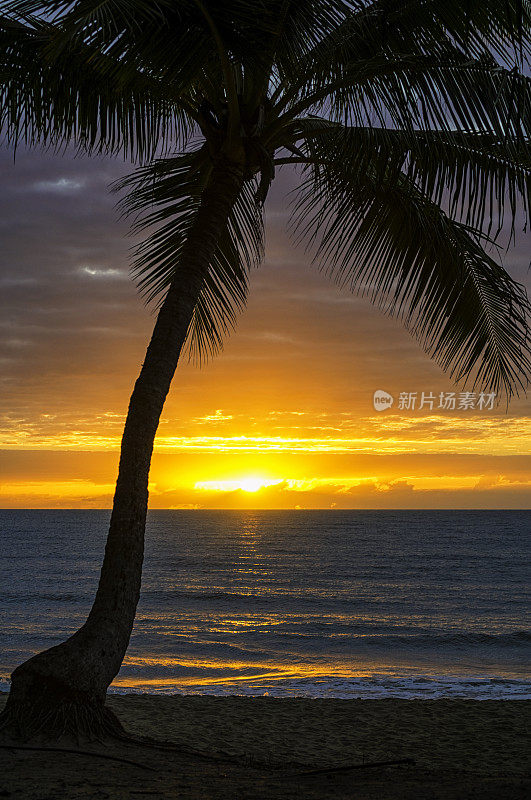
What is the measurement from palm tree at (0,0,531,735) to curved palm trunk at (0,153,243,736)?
1 cm

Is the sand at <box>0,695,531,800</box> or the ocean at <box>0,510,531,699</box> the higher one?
the sand at <box>0,695,531,800</box>

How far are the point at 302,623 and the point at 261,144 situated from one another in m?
18.4

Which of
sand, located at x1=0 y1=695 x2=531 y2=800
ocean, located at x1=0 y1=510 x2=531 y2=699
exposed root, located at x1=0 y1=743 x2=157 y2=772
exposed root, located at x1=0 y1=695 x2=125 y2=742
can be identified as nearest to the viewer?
sand, located at x1=0 y1=695 x2=531 y2=800

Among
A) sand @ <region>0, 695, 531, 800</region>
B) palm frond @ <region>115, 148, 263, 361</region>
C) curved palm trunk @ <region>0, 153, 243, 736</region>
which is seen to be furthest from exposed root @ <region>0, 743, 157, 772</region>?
palm frond @ <region>115, 148, 263, 361</region>

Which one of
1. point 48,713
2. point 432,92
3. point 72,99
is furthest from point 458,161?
point 48,713

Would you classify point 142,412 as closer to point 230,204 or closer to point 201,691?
point 230,204

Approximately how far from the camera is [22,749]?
4.92m

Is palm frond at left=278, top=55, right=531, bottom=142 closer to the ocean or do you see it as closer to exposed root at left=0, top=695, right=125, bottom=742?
exposed root at left=0, top=695, right=125, bottom=742

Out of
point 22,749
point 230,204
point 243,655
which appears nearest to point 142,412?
point 230,204

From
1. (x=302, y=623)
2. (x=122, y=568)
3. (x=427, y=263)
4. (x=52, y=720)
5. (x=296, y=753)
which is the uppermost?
(x=427, y=263)

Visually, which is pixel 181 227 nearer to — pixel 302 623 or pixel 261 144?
pixel 261 144

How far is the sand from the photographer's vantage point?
14.5ft

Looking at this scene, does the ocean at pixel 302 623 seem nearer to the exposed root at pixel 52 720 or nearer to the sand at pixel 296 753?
the sand at pixel 296 753

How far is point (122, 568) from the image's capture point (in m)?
5.49
